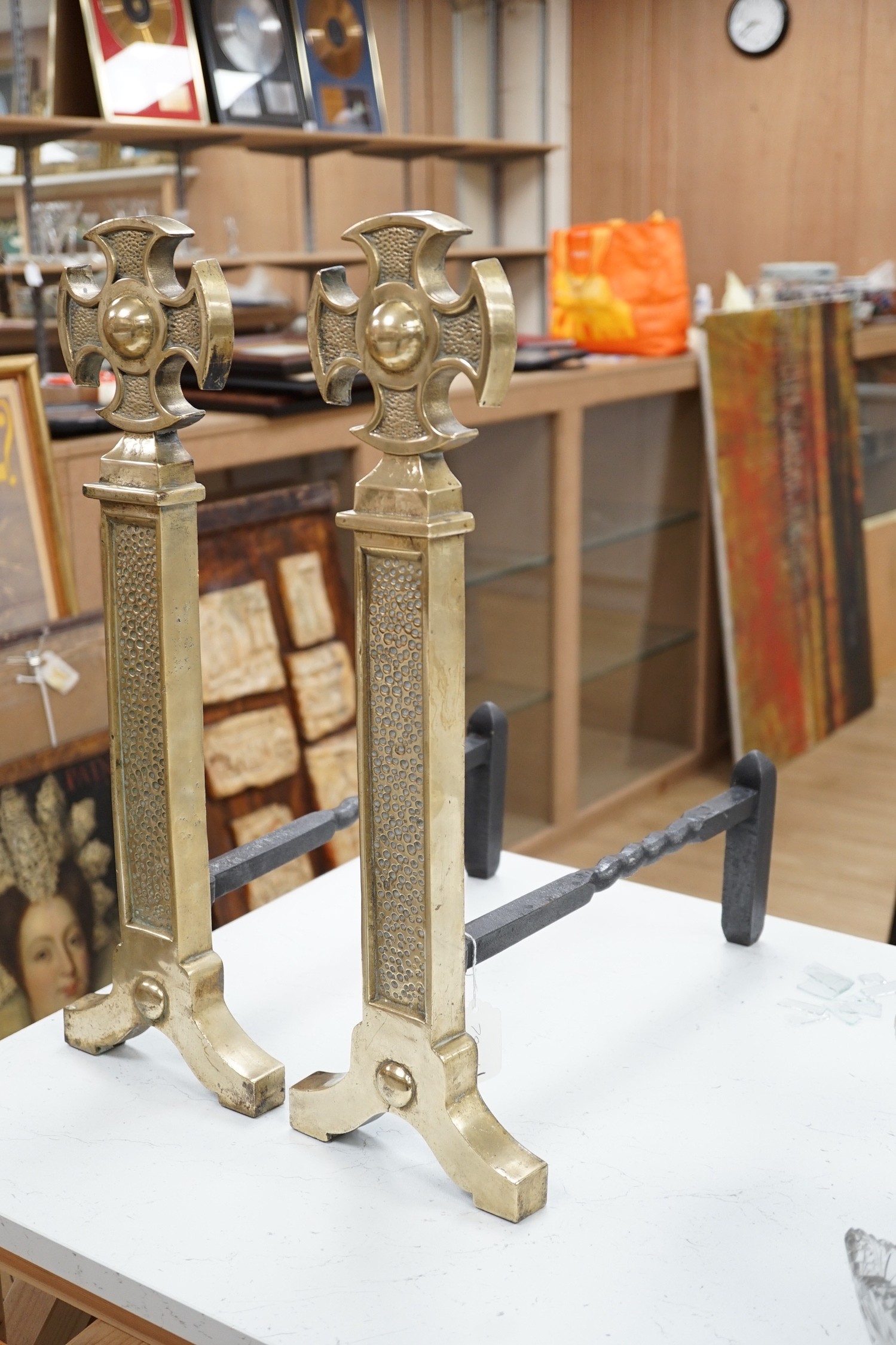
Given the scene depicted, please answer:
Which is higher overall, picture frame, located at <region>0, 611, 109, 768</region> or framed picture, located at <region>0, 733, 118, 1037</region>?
picture frame, located at <region>0, 611, 109, 768</region>

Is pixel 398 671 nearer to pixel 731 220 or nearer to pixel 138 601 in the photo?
pixel 138 601

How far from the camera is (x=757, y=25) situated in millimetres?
4926

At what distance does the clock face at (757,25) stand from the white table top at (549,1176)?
4.56 meters

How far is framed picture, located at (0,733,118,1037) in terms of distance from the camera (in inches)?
70.3

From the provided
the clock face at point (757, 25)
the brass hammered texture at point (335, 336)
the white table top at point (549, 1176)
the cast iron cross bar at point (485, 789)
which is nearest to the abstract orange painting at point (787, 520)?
the clock face at point (757, 25)

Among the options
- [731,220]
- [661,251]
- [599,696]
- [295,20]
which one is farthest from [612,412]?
[731,220]

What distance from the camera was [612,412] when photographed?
10.4 feet

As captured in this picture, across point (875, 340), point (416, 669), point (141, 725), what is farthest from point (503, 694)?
point (416, 669)

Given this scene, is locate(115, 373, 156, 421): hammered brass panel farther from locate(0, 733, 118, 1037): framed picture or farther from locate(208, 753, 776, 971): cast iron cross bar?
locate(0, 733, 118, 1037): framed picture

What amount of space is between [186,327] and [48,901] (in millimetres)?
1211

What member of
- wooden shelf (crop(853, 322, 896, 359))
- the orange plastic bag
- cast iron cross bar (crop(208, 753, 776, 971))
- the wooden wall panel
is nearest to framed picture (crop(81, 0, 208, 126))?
the orange plastic bag

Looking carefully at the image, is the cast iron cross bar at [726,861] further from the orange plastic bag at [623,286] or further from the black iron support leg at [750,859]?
the orange plastic bag at [623,286]

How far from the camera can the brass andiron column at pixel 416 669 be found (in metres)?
0.72

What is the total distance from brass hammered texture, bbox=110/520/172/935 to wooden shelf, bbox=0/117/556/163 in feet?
6.28
